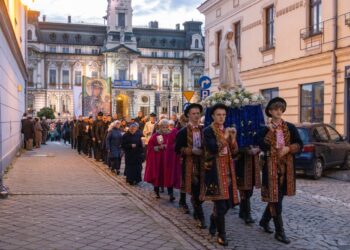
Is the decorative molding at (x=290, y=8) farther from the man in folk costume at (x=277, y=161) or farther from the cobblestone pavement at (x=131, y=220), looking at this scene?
the man in folk costume at (x=277, y=161)

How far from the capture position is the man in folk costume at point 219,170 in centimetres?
652

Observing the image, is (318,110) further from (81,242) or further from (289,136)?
(81,242)

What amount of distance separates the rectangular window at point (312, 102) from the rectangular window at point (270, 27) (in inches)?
123

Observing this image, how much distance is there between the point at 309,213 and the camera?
28.0 feet

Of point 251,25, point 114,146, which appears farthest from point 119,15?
point 114,146

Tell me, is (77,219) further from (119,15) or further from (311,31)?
(119,15)

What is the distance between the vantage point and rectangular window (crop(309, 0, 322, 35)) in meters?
17.5

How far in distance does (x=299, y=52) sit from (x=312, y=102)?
6.58 ft

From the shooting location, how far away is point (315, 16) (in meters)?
17.8

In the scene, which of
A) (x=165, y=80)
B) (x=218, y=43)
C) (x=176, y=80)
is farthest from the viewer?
(x=176, y=80)

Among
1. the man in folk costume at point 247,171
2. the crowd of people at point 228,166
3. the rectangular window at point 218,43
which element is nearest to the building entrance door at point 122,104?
the rectangular window at point 218,43

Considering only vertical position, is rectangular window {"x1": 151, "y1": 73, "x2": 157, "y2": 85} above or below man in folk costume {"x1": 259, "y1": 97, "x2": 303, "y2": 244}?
above

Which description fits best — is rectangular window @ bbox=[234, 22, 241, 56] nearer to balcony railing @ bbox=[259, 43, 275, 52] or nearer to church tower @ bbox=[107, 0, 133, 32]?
balcony railing @ bbox=[259, 43, 275, 52]

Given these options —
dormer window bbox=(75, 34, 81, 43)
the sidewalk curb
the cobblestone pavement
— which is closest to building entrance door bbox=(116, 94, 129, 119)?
dormer window bbox=(75, 34, 81, 43)
